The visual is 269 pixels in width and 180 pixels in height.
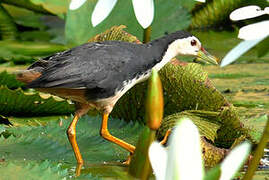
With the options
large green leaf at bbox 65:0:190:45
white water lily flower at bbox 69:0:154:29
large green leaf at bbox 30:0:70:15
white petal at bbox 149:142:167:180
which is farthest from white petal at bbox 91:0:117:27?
large green leaf at bbox 30:0:70:15

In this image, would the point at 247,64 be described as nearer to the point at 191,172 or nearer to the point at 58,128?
the point at 58,128

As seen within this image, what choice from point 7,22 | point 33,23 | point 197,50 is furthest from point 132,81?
point 33,23

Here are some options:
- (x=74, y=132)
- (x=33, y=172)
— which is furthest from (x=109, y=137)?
(x=33, y=172)

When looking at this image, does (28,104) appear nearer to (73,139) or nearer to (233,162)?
(73,139)

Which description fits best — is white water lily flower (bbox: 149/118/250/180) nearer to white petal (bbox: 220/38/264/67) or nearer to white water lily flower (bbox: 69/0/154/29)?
white petal (bbox: 220/38/264/67)

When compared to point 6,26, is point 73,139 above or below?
above

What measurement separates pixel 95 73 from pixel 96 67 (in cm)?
2

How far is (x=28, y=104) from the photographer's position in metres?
1.84

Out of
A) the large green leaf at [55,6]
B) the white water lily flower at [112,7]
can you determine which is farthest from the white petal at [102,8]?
the large green leaf at [55,6]

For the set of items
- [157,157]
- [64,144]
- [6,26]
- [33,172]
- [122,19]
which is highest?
[157,157]

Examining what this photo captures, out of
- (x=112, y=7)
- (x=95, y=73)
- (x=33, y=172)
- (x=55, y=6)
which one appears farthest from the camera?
(x=55, y=6)

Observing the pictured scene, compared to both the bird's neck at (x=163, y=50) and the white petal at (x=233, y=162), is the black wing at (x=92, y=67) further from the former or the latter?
the white petal at (x=233, y=162)

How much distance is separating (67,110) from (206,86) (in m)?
0.50

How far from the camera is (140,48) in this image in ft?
5.10
